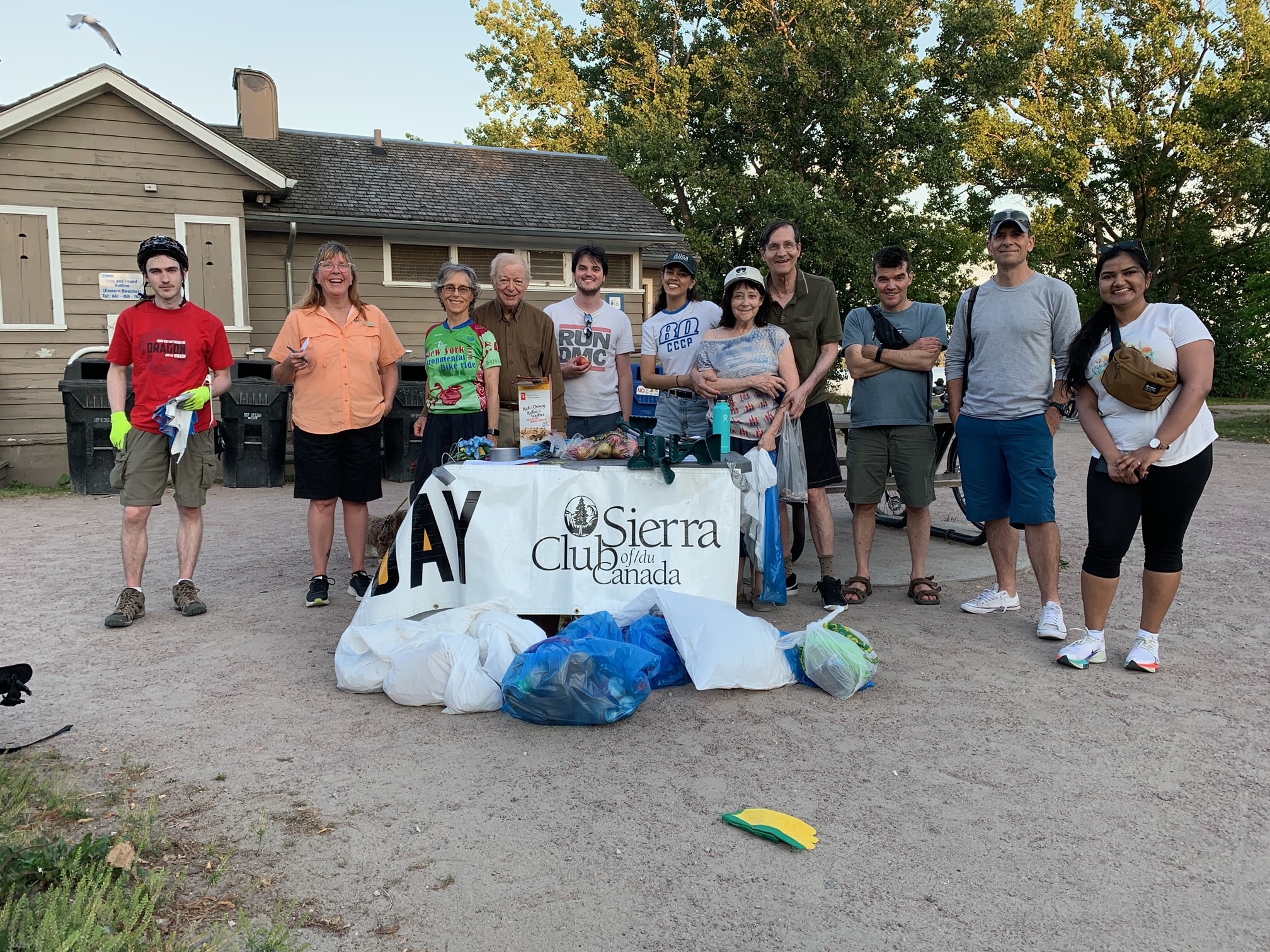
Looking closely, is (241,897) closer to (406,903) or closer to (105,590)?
(406,903)

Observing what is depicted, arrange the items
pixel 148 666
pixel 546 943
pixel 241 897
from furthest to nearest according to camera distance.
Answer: pixel 148 666
pixel 241 897
pixel 546 943

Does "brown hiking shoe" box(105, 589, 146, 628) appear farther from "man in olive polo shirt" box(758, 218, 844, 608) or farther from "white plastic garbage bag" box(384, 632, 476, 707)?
"man in olive polo shirt" box(758, 218, 844, 608)

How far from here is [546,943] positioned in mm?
2270

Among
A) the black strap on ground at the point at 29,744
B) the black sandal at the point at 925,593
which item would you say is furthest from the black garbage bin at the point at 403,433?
the black strap on ground at the point at 29,744

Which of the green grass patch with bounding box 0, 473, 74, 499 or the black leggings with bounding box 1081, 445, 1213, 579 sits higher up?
the black leggings with bounding box 1081, 445, 1213, 579

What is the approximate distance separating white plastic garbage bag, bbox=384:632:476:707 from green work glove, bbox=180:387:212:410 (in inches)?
84.9

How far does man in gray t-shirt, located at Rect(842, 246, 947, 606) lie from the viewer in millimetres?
5398

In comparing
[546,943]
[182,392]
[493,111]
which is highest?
[493,111]

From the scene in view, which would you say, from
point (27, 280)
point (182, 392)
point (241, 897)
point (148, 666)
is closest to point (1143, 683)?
point (241, 897)

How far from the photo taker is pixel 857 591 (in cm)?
550

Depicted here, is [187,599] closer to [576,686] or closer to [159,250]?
[159,250]

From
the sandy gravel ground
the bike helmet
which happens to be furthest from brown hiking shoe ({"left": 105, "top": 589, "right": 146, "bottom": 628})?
the bike helmet

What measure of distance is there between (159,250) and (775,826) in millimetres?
4247

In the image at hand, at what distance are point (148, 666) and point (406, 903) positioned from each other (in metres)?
2.49
